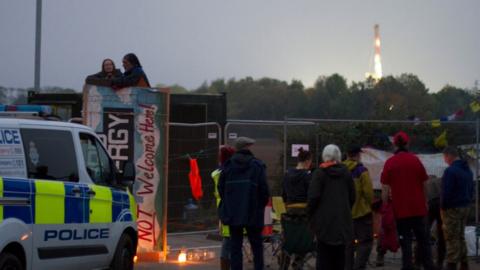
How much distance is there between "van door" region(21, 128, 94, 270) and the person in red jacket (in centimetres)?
415

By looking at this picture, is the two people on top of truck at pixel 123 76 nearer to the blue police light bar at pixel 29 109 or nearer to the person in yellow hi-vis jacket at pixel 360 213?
the blue police light bar at pixel 29 109

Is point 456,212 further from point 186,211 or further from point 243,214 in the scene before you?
point 186,211

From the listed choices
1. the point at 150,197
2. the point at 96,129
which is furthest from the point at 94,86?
the point at 150,197

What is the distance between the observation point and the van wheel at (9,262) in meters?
8.63

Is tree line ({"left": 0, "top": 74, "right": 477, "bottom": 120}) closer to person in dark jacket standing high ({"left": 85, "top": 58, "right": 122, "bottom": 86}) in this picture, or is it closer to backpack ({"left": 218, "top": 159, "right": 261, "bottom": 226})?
person in dark jacket standing high ({"left": 85, "top": 58, "right": 122, "bottom": 86})

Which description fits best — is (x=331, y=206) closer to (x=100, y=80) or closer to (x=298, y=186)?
(x=298, y=186)

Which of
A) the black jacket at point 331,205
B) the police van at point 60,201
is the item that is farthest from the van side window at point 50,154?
the black jacket at point 331,205

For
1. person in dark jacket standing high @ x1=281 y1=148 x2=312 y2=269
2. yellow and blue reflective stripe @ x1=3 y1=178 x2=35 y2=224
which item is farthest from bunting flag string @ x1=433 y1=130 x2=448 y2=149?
yellow and blue reflective stripe @ x1=3 y1=178 x2=35 y2=224

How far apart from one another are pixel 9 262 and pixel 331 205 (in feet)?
11.5

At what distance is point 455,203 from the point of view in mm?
12539

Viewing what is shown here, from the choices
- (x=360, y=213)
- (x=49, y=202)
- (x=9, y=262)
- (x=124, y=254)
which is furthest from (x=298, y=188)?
(x=9, y=262)

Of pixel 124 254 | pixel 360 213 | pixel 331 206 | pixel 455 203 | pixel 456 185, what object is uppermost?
pixel 456 185

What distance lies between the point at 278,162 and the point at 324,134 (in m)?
2.05

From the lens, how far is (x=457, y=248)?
12.6m
